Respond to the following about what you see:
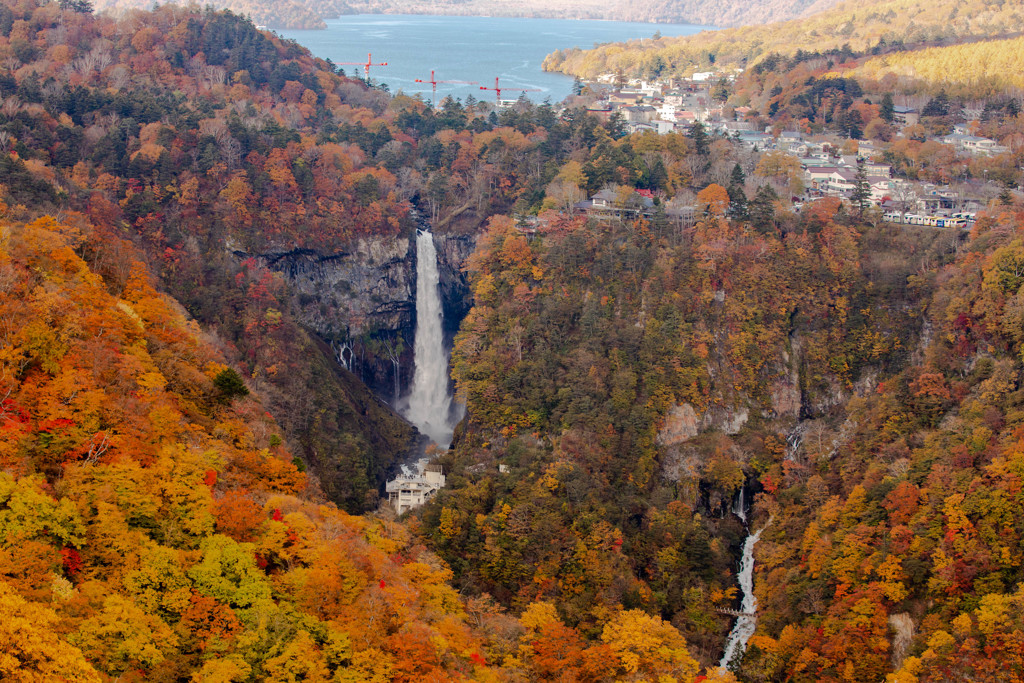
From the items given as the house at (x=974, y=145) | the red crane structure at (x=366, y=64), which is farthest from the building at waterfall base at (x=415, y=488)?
the red crane structure at (x=366, y=64)

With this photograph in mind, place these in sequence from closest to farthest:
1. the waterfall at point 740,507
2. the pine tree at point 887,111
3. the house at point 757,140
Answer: the waterfall at point 740,507
the house at point 757,140
the pine tree at point 887,111

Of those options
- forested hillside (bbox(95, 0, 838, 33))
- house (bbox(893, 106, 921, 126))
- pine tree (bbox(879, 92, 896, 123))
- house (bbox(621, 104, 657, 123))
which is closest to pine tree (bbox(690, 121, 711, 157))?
house (bbox(621, 104, 657, 123))

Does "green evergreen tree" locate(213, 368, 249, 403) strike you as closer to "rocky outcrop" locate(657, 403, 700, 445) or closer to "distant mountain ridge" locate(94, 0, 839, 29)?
"rocky outcrop" locate(657, 403, 700, 445)

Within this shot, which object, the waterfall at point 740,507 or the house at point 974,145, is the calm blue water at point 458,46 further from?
the waterfall at point 740,507

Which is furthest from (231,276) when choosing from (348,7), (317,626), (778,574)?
(348,7)

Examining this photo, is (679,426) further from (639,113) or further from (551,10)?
(551,10)

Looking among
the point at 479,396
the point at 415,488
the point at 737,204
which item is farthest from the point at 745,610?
the point at 737,204
